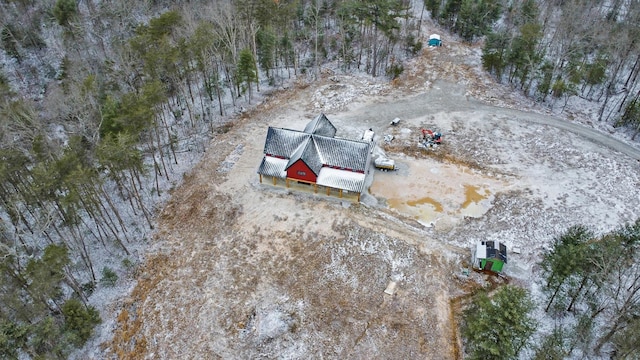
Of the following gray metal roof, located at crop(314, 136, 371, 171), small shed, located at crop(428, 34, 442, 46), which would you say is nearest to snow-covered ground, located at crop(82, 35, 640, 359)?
gray metal roof, located at crop(314, 136, 371, 171)

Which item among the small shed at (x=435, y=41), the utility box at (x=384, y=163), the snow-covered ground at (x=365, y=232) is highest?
the small shed at (x=435, y=41)

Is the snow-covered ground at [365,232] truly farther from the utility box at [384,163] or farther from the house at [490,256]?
the house at [490,256]

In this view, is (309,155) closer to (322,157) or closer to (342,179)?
(322,157)

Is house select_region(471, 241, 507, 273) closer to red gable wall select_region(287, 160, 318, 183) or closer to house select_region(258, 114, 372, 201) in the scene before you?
house select_region(258, 114, 372, 201)

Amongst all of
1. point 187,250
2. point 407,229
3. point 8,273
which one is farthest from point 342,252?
point 8,273

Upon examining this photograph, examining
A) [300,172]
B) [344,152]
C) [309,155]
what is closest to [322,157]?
[309,155]

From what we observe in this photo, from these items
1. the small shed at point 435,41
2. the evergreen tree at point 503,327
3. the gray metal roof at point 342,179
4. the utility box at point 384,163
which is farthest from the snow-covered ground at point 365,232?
the small shed at point 435,41
